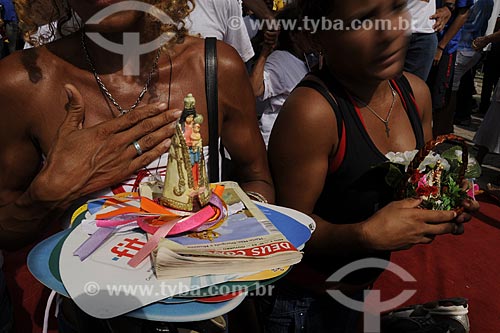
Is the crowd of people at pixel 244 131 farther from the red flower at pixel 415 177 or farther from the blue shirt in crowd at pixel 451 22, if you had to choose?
the blue shirt in crowd at pixel 451 22

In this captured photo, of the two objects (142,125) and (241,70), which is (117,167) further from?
(241,70)

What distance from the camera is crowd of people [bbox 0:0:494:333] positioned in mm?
962

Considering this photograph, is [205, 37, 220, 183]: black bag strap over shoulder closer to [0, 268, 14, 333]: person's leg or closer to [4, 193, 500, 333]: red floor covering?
[0, 268, 14, 333]: person's leg

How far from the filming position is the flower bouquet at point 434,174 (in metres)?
1.15

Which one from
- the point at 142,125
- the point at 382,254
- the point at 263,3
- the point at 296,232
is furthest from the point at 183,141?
the point at 263,3

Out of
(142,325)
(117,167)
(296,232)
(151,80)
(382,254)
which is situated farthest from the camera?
(382,254)

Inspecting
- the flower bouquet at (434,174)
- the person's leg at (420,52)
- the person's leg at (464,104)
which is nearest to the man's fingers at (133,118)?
the flower bouquet at (434,174)

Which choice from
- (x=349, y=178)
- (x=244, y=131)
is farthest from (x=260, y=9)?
(x=349, y=178)

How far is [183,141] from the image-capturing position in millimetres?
874

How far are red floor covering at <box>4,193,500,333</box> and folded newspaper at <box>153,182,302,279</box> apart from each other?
5.78ft

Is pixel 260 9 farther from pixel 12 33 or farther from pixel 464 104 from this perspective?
pixel 464 104

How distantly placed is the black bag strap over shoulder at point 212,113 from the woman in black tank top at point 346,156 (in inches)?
7.0

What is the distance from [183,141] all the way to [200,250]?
23 cm

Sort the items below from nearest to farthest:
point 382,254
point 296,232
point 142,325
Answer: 1. point 142,325
2. point 296,232
3. point 382,254
